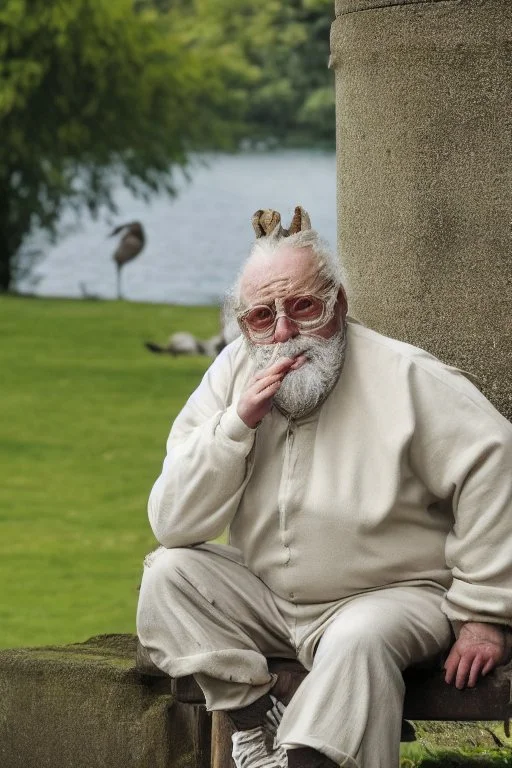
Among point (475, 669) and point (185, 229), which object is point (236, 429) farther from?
point (185, 229)

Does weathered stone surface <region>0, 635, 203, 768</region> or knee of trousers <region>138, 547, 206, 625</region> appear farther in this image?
weathered stone surface <region>0, 635, 203, 768</region>

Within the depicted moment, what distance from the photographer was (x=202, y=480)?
10.1ft

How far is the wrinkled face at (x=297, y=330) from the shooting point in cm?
306

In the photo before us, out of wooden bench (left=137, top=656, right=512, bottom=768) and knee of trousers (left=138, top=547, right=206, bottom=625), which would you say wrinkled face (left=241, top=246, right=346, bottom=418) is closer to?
knee of trousers (left=138, top=547, right=206, bottom=625)

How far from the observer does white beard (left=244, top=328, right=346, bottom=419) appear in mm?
3053

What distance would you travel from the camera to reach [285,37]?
20844 mm

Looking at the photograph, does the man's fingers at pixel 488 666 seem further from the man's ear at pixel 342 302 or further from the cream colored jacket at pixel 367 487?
the man's ear at pixel 342 302

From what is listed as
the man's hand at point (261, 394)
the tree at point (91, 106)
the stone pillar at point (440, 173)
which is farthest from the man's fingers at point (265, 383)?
the tree at point (91, 106)

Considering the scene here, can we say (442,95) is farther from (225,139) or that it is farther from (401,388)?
(225,139)

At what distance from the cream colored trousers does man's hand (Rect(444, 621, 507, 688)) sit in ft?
0.17

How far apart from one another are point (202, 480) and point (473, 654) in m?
0.65

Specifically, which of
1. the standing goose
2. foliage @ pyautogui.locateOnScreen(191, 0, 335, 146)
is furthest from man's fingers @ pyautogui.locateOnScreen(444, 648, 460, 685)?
foliage @ pyautogui.locateOnScreen(191, 0, 335, 146)

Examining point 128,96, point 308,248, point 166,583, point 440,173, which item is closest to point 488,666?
point 166,583

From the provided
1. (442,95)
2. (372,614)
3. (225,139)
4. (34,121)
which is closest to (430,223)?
(442,95)
